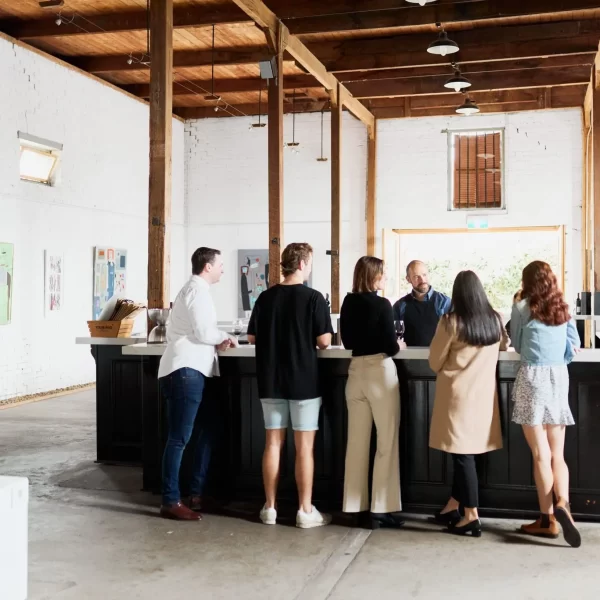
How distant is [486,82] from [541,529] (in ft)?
29.1

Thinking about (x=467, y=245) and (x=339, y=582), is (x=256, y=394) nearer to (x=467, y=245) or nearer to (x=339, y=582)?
(x=339, y=582)

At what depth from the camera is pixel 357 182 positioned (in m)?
14.7

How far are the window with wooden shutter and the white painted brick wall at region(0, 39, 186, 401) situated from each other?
530 cm

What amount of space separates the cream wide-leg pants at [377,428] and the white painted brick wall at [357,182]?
31.8 ft

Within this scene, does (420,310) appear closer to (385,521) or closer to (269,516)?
(385,521)

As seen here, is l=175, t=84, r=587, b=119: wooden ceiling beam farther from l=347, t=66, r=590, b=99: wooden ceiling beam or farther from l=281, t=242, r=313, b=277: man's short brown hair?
l=281, t=242, r=313, b=277: man's short brown hair

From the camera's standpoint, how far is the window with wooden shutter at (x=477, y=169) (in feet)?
46.5

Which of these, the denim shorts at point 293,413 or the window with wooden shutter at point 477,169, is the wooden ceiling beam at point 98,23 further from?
the denim shorts at point 293,413

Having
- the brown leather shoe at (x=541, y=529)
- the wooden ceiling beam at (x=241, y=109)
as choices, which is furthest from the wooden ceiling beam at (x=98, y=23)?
the brown leather shoe at (x=541, y=529)

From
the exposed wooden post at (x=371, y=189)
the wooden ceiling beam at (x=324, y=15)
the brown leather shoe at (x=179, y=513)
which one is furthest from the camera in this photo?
the exposed wooden post at (x=371, y=189)

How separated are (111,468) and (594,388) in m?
3.74

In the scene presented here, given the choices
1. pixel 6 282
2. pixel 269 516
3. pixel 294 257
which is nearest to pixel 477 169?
pixel 6 282

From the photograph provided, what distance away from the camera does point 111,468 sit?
6.60m

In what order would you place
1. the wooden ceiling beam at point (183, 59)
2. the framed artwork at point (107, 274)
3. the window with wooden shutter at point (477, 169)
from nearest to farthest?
the wooden ceiling beam at point (183, 59)
the framed artwork at point (107, 274)
the window with wooden shutter at point (477, 169)
